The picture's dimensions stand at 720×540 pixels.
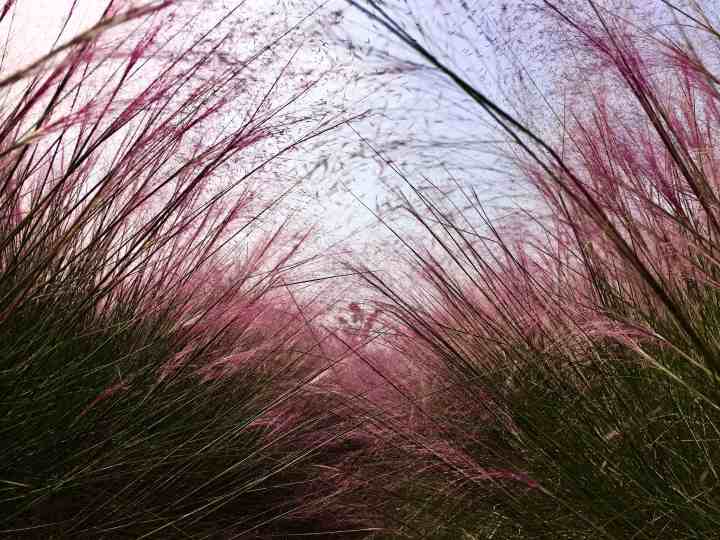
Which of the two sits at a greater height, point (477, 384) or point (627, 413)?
point (477, 384)

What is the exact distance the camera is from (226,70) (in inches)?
45.4

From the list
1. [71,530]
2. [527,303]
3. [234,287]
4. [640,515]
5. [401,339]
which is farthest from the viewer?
[401,339]

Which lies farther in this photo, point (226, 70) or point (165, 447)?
point (165, 447)

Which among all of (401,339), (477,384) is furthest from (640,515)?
(401,339)

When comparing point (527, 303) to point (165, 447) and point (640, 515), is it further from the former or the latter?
point (165, 447)

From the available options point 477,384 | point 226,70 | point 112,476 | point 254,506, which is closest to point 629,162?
point 477,384

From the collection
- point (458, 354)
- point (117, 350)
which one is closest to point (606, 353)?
point (458, 354)

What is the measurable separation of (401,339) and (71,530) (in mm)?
913

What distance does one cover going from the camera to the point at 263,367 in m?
1.88

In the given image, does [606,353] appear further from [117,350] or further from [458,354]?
[117,350]

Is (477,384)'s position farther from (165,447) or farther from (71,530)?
(71,530)

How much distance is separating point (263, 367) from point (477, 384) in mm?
746

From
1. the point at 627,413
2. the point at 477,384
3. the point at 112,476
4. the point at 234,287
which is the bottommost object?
the point at 627,413

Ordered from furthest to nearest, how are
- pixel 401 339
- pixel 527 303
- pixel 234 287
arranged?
pixel 401 339 < pixel 234 287 < pixel 527 303
